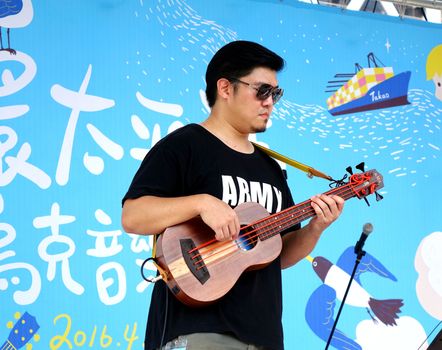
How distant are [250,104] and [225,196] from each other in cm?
33

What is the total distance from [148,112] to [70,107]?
1.43 ft

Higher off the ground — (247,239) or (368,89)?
(368,89)

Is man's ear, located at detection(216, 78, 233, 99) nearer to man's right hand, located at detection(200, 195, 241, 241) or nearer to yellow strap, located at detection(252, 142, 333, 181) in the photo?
yellow strap, located at detection(252, 142, 333, 181)

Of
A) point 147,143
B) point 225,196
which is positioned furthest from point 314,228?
point 147,143

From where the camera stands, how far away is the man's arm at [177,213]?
167 cm

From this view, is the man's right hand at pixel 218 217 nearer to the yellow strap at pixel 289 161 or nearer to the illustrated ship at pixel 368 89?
the yellow strap at pixel 289 161

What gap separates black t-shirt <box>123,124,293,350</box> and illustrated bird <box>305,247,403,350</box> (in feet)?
6.40

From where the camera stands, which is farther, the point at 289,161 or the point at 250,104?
the point at 289,161

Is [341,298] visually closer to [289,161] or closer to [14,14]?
[289,161]

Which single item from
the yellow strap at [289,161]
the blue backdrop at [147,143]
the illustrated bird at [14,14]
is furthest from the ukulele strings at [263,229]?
the illustrated bird at [14,14]

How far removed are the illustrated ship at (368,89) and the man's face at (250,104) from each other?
2.12 m

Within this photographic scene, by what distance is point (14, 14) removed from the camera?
11.5 ft

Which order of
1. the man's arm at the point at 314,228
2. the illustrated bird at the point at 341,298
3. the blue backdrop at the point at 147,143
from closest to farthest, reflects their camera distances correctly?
the man's arm at the point at 314,228 < the blue backdrop at the point at 147,143 < the illustrated bird at the point at 341,298

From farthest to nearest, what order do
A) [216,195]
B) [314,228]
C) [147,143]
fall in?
1. [147,143]
2. [314,228]
3. [216,195]
